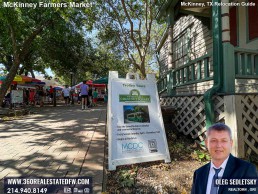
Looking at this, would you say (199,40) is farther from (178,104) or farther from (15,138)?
(15,138)

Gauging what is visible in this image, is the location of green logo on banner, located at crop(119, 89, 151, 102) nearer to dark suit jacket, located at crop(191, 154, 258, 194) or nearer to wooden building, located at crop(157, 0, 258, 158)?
wooden building, located at crop(157, 0, 258, 158)

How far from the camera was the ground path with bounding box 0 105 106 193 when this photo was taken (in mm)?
3785

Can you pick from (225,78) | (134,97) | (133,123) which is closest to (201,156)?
(133,123)

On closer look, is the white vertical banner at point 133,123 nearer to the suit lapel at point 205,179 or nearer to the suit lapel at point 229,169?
the suit lapel at point 205,179

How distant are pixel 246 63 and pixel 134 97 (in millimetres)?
2586

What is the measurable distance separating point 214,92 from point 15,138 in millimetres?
Result: 5029

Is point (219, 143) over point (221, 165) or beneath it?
over

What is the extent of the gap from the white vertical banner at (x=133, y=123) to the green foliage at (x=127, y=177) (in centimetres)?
15

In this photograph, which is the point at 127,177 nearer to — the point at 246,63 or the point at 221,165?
the point at 221,165

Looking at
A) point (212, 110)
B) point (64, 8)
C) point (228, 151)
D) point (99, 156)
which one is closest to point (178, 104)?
point (212, 110)

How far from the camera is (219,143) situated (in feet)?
4.98

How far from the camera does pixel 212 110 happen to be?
187 inches

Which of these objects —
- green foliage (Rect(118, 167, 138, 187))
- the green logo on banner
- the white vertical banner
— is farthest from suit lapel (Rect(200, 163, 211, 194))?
the green logo on banner

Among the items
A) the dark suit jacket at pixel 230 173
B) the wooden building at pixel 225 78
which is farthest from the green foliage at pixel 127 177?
the dark suit jacket at pixel 230 173
